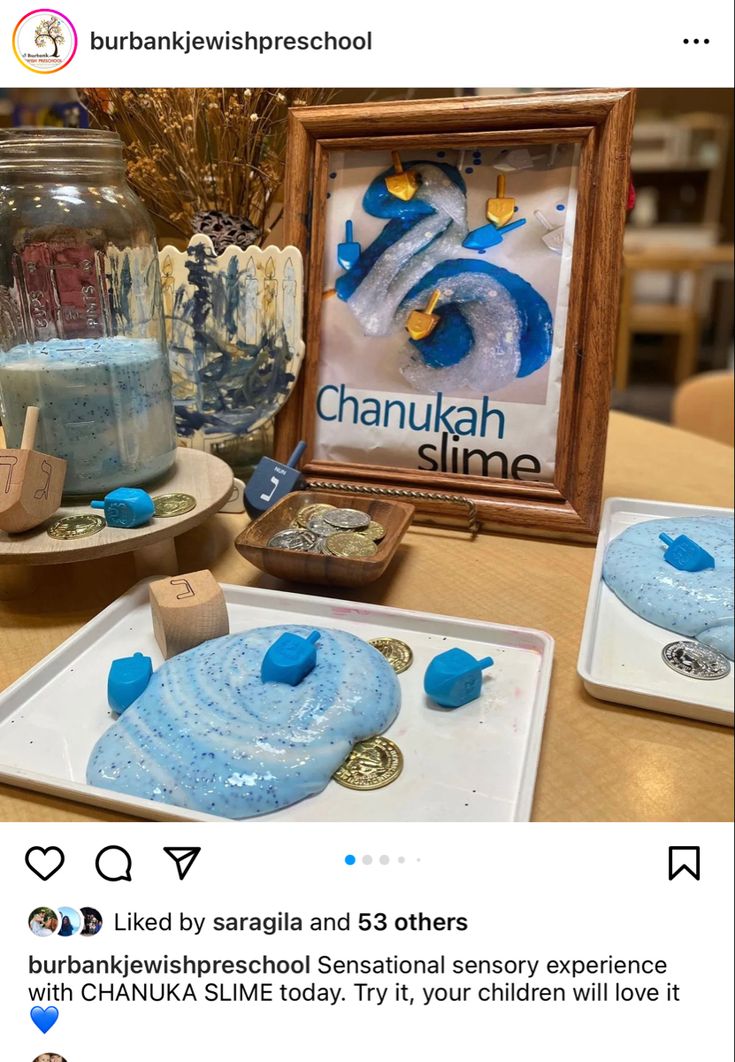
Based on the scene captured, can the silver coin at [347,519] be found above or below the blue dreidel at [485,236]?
below

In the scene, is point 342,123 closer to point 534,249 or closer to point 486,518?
point 534,249

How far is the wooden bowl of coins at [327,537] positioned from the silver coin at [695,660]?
0.19m

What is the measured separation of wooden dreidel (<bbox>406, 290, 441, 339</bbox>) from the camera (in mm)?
611

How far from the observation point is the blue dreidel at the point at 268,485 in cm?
62

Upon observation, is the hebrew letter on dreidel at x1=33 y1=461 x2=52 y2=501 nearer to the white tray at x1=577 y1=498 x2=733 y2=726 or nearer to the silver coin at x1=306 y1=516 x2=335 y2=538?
the silver coin at x1=306 y1=516 x2=335 y2=538

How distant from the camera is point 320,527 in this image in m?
0.57

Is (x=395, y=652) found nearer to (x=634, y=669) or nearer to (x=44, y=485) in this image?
(x=634, y=669)

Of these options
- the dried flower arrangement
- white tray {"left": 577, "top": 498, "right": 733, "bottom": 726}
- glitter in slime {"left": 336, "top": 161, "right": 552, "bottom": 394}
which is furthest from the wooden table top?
the dried flower arrangement

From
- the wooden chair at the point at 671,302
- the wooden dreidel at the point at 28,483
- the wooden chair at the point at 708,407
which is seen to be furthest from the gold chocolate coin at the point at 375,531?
the wooden chair at the point at 671,302

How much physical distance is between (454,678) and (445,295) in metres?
0.32
